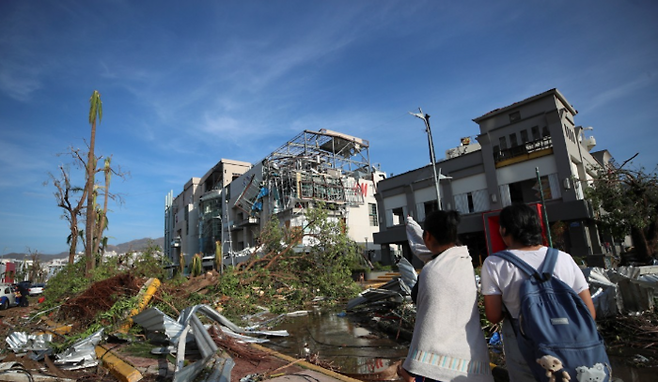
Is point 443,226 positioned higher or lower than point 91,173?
lower

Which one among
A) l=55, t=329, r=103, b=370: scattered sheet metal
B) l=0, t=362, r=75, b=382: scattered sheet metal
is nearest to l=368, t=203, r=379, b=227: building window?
l=55, t=329, r=103, b=370: scattered sheet metal

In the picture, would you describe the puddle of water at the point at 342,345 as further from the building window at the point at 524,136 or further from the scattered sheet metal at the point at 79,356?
the building window at the point at 524,136

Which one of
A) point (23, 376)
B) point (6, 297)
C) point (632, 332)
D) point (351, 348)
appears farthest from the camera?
point (6, 297)

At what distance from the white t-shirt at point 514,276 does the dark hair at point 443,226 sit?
1.00ft

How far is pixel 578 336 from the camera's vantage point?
1.83 meters

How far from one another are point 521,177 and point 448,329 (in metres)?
21.9

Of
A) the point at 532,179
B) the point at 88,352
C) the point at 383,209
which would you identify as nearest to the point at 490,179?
the point at 532,179

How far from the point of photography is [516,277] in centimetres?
209

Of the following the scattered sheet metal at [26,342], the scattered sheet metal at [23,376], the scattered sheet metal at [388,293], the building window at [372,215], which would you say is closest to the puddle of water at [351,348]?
the scattered sheet metal at [388,293]

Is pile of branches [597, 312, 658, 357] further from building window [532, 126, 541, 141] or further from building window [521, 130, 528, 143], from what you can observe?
building window [521, 130, 528, 143]

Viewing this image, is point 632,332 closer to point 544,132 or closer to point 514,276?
point 514,276

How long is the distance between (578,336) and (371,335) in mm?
Result: 6531

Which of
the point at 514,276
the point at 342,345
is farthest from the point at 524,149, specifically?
the point at 514,276

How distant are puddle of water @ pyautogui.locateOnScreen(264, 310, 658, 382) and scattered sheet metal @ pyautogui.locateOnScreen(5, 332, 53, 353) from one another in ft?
14.7
